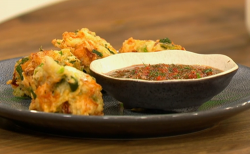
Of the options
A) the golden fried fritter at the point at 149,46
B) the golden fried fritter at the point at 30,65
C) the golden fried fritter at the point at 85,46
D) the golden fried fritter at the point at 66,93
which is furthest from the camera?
the golden fried fritter at the point at 149,46

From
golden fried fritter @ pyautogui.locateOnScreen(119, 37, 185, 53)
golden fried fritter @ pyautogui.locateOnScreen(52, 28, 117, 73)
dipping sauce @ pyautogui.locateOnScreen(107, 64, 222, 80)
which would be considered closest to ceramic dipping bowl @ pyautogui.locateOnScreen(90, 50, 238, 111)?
dipping sauce @ pyautogui.locateOnScreen(107, 64, 222, 80)

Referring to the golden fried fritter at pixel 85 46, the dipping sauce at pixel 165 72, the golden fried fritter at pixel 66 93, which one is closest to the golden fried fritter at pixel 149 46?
the golden fried fritter at pixel 85 46

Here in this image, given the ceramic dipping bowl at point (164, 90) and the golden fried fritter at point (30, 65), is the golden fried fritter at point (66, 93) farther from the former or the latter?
the golden fried fritter at point (30, 65)

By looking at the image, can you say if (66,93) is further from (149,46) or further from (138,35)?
(138,35)

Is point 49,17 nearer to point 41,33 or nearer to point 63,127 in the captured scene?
point 41,33

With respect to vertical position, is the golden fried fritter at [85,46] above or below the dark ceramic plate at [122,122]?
above

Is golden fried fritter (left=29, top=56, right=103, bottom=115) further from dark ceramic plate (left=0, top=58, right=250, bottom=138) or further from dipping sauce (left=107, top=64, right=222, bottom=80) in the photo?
dipping sauce (left=107, top=64, right=222, bottom=80)
